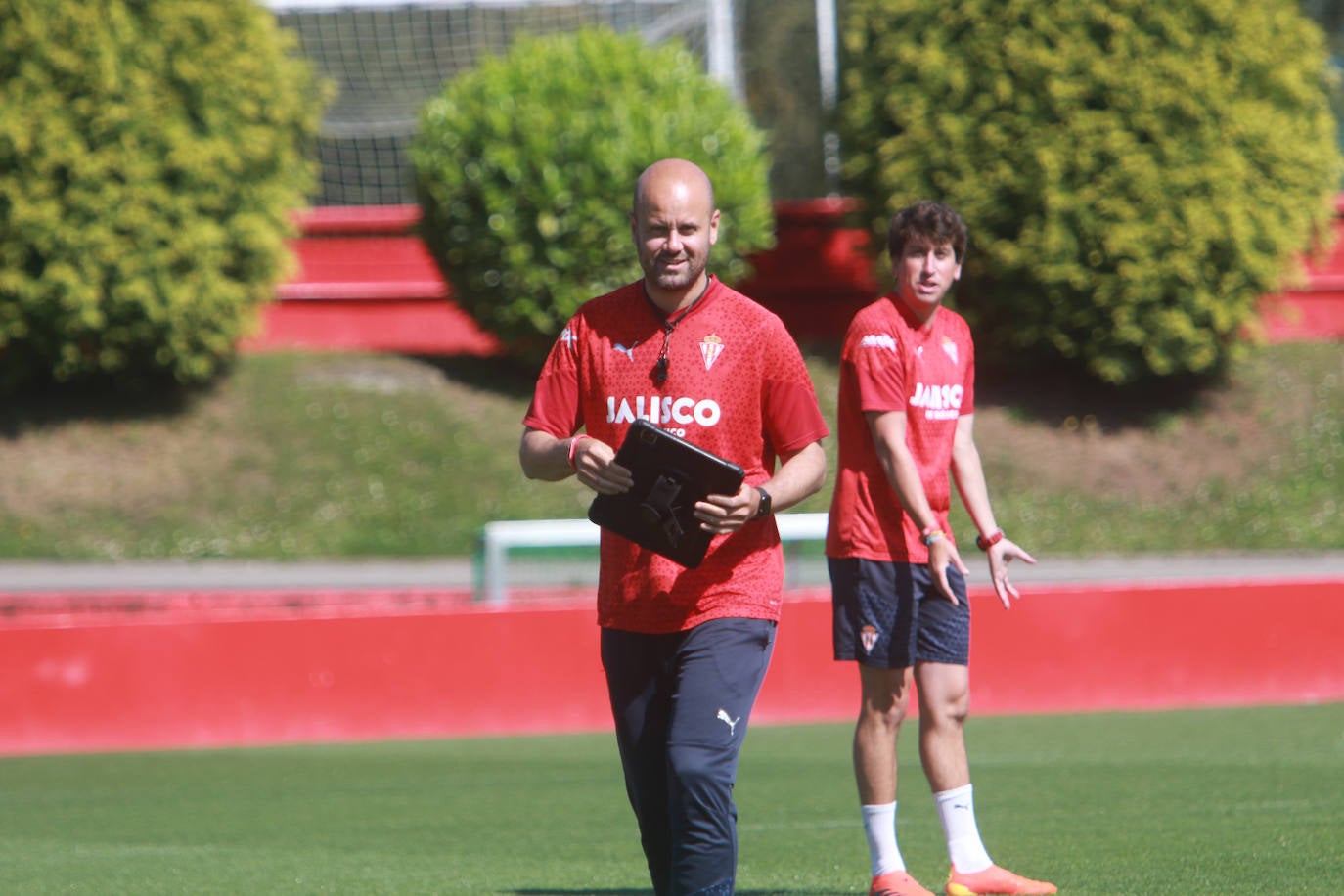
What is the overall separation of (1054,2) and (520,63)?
6.70 meters

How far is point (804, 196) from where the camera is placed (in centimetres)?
3756

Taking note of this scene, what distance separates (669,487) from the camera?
3648 millimetres

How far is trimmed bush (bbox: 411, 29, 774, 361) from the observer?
1970 centimetres

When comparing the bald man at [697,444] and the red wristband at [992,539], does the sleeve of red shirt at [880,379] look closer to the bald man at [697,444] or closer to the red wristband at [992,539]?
the red wristband at [992,539]

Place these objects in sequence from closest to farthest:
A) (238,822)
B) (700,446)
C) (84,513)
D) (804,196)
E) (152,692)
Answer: (700,446) < (238,822) < (152,692) < (84,513) < (804,196)

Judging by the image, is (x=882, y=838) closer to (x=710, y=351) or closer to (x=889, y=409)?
(x=889, y=409)

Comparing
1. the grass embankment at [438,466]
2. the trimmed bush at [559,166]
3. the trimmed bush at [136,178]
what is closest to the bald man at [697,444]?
the grass embankment at [438,466]

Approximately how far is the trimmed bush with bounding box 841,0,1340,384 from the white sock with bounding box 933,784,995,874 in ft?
51.0

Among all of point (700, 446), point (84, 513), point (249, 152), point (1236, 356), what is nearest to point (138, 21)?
point (249, 152)

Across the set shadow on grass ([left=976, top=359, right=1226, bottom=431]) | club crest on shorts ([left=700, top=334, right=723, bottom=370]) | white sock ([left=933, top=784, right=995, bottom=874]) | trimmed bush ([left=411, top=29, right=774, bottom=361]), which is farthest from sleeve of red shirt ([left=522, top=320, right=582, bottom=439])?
shadow on grass ([left=976, top=359, right=1226, bottom=431])

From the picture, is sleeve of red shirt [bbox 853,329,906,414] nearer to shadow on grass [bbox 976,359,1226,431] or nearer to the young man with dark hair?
the young man with dark hair

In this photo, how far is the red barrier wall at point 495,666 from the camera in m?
9.92

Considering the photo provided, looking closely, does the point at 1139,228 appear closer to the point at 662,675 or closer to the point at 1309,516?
the point at 1309,516

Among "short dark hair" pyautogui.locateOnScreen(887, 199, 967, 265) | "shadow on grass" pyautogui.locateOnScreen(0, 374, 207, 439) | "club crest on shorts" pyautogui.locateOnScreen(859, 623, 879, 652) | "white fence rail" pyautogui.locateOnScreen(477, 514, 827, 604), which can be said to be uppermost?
"short dark hair" pyautogui.locateOnScreen(887, 199, 967, 265)
